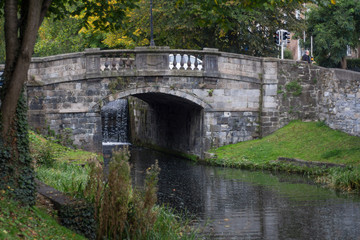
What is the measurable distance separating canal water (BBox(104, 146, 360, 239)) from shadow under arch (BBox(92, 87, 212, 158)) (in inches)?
113

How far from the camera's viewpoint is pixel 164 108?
28672mm

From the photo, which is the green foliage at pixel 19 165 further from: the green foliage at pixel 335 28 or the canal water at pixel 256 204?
the green foliage at pixel 335 28

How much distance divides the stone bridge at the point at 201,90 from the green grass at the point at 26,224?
1344 centimetres

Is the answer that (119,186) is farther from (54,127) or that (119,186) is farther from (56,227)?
(54,127)

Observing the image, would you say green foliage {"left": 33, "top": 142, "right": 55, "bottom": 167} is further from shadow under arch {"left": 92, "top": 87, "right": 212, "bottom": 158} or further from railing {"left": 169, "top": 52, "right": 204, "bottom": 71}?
railing {"left": 169, "top": 52, "right": 204, "bottom": 71}

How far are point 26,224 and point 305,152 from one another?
1439 centimetres

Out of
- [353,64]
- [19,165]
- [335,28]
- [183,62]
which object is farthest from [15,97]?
[353,64]

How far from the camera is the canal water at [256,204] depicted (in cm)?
1173

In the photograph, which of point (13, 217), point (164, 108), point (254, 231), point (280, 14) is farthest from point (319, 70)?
point (13, 217)

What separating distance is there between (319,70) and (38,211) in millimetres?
17392

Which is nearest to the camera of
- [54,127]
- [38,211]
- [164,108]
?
[38,211]

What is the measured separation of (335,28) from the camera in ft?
101

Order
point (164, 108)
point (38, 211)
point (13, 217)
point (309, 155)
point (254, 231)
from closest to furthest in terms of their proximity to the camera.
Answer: point (13, 217), point (38, 211), point (254, 231), point (309, 155), point (164, 108)

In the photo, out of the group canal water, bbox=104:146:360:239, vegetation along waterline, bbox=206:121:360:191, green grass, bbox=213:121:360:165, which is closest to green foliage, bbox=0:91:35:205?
canal water, bbox=104:146:360:239
